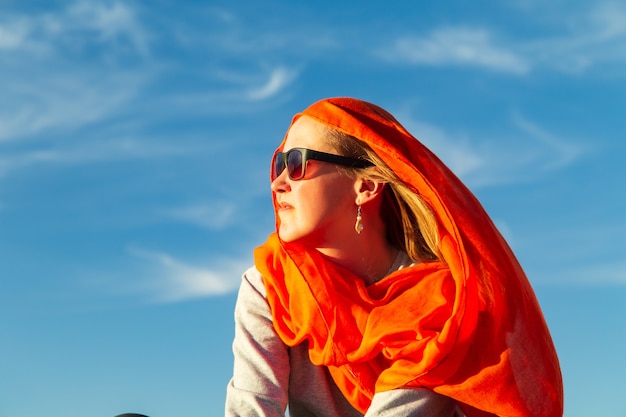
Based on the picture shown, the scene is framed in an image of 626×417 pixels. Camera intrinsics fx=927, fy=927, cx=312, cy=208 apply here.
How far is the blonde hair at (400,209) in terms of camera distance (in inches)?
191

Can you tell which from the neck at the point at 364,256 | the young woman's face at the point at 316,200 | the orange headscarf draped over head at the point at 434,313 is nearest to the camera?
the orange headscarf draped over head at the point at 434,313

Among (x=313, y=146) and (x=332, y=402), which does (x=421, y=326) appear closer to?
(x=332, y=402)

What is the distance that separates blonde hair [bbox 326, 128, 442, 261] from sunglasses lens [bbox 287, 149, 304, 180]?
0.61 feet

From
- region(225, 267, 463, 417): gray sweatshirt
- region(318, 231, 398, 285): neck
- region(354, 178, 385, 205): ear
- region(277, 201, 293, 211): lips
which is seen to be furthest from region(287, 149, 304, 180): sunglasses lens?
region(225, 267, 463, 417): gray sweatshirt

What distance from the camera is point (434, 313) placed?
469 centimetres

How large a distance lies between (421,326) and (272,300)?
0.83 meters

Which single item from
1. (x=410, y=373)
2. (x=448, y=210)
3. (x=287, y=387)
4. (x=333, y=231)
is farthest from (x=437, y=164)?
(x=287, y=387)

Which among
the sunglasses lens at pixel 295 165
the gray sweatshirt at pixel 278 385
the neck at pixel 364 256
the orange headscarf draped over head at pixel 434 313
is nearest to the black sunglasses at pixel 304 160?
the sunglasses lens at pixel 295 165

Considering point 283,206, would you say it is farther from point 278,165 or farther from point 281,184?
point 278,165

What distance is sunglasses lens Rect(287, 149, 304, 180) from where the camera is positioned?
4848 mm

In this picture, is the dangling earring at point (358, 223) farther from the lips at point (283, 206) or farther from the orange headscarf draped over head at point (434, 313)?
the lips at point (283, 206)

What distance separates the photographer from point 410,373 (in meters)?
4.61

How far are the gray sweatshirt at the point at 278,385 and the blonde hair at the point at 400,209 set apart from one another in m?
0.76

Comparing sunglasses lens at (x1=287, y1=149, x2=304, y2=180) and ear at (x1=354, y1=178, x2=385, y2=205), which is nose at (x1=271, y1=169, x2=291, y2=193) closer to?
sunglasses lens at (x1=287, y1=149, x2=304, y2=180)
